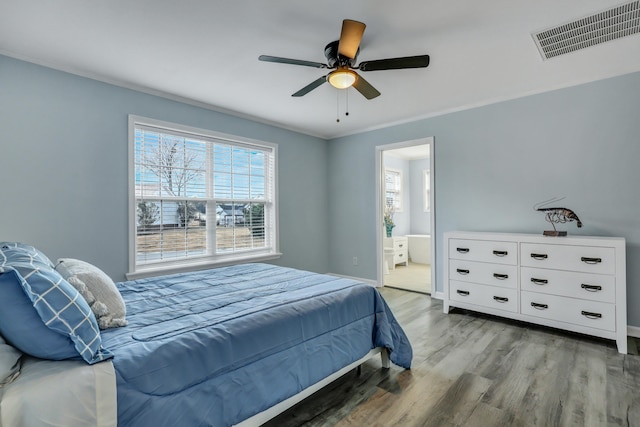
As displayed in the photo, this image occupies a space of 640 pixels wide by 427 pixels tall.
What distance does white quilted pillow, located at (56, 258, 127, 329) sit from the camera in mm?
1501

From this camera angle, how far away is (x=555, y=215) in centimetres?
324

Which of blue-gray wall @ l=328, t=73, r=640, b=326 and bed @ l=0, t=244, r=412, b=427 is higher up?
blue-gray wall @ l=328, t=73, r=640, b=326

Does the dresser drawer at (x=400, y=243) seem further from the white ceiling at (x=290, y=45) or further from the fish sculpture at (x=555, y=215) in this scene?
the white ceiling at (x=290, y=45)

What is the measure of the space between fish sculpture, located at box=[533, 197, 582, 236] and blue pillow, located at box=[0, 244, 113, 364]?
370 centimetres

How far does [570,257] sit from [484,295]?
2.88ft

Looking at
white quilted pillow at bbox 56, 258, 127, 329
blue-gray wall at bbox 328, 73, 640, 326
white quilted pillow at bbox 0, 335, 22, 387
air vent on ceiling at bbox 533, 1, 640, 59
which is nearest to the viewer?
white quilted pillow at bbox 0, 335, 22, 387

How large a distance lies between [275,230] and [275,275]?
2007mm

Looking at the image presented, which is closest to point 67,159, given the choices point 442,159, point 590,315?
→ point 442,159

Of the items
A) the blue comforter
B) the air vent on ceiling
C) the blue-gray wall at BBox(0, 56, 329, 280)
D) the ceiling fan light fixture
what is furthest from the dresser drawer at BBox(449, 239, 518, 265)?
the blue-gray wall at BBox(0, 56, 329, 280)

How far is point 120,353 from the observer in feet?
4.07

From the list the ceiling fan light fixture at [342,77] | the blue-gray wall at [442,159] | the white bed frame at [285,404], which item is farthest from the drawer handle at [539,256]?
the ceiling fan light fixture at [342,77]

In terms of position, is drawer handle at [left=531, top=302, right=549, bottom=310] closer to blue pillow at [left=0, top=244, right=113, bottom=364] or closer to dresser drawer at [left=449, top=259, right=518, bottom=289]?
dresser drawer at [left=449, top=259, right=518, bottom=289]

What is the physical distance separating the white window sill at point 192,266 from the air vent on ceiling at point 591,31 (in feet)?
12.2

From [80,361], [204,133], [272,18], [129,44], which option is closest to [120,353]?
[80,361]
